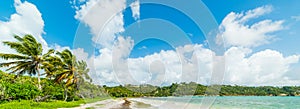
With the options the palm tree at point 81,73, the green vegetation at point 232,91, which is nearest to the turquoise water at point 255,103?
the palm tree at point 81,73

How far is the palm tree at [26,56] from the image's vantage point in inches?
859

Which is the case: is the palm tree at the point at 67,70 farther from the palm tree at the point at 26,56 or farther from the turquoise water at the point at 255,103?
the turquoise water at the point at 255,103

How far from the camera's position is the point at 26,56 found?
894 inches

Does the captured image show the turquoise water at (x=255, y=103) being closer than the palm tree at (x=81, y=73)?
No

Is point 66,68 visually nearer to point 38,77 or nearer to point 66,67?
point 66,67

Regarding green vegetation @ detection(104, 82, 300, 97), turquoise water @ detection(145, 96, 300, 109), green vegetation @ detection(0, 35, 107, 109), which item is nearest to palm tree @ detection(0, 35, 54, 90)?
green vegetation @ detection(0, 35, 107, 109)

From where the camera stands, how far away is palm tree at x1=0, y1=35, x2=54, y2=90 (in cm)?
2181

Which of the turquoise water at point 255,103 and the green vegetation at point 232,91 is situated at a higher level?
the green vegetation at point 232,91

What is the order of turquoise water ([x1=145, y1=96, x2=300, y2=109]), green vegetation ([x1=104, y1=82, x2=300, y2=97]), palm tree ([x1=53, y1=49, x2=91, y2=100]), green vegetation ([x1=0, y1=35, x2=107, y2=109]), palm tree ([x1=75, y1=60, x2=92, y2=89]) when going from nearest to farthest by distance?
1. green vegetation ([x1=0, y1=35, x2=107, y2=109])
2. palm tree ([x1=53, y1=49, x2=91, y2=100])
3. palm tree ([x1=75, y1=60, x2=92, y2=89])
4. turquoise water ([x1=145, y1=96, x2=300, y2=109])
5. green vegetation ([x1=104, y1=82, x2=300, y2=97])

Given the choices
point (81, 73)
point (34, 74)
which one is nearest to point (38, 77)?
point (34, 74)

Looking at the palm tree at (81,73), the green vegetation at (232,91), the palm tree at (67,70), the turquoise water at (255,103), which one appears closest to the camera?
A: the palm tree at (67,70)

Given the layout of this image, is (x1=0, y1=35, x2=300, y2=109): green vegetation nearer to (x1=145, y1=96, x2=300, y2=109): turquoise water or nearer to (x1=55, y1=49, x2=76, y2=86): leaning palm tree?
(x1=55, y1=49, x2=76, y2=86): leaning palm tree

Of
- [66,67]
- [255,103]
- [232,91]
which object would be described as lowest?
[255,103]

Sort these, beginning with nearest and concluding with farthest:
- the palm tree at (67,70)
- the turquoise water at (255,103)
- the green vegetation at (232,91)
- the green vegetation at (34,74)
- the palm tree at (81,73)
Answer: the green vegetation at (34,74) < the palm tree at (67,70) < the palm tree at (81,73) < the turquoise water at (255,103) < the green vegetation at (232,91)
